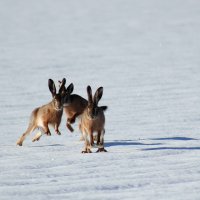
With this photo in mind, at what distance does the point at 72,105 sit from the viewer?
12.8m

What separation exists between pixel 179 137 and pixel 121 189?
4.25m

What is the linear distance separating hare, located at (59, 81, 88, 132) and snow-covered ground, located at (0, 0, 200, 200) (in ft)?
1.30

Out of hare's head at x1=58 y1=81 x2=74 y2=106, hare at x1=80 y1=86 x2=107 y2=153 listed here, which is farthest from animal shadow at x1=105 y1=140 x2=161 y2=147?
hare's head at x1=58 y1=81 x2=74 y2=106

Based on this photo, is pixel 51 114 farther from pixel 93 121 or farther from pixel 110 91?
pixel 110 91

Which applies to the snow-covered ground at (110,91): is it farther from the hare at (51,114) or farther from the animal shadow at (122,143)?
the hare at (51,114)

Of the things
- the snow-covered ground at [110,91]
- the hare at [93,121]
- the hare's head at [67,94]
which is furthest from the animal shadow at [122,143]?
the hare's head at [67,94]

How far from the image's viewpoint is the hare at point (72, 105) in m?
12.6

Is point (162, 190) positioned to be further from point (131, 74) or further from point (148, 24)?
point (148, 24)

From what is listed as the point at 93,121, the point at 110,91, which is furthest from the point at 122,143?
the point at 110,91

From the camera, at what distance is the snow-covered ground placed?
8484mm

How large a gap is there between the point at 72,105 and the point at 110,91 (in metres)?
5.97

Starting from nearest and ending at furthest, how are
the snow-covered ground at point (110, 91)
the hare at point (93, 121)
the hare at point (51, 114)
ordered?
the snow-covered ground at point (110, 91), the hare at point (93, 121), the hare at point (51, 114)

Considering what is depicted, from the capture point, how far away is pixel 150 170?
9.03 meters

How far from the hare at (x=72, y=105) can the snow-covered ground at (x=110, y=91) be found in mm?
397
